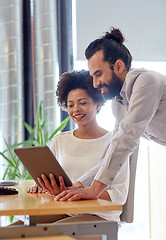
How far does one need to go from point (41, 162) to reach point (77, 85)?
92 cm

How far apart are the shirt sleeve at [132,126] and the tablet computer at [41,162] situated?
194 millimetres

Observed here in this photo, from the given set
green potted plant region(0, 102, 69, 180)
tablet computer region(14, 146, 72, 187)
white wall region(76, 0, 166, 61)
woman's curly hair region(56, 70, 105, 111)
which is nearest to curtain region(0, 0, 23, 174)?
green potted plant region(0, 102, 69, 180)

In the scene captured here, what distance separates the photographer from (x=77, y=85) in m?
2.56

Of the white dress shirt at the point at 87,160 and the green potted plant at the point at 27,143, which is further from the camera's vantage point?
the green potted plant at the point at 27,143

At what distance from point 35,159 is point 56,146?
764 mm

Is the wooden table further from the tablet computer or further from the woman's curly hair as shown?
the woman's curly hair

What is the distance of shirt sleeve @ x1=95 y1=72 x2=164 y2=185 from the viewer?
71.9 inches

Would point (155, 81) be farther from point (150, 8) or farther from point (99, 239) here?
point (150, 8)

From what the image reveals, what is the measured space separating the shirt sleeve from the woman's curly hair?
0.68m

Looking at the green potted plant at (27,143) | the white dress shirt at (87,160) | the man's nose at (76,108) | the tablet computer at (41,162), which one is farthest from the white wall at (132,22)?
the tablet computer at (41,162)

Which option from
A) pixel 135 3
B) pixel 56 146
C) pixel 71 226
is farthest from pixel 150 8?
pixel 71 226

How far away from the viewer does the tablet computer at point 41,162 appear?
168 cm

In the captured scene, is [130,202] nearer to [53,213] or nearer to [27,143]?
[53,213]

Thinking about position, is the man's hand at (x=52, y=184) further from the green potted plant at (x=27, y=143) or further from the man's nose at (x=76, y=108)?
the green potted plant at (x=27, y=143)
